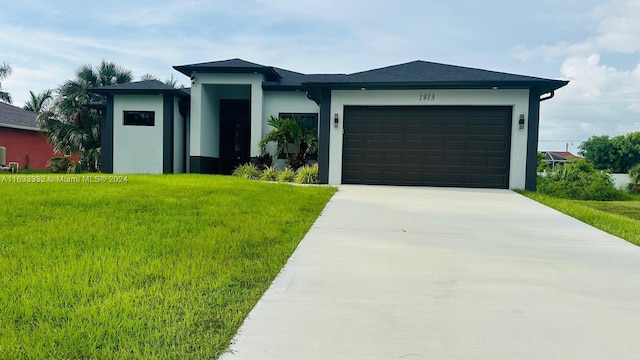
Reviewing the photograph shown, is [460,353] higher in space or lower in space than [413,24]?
lower

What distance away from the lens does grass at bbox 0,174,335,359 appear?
91.6 inches

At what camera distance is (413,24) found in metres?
14.8

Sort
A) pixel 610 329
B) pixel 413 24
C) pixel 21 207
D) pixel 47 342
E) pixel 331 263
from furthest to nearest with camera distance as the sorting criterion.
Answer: pixel 413 24, pixel 21 207, pixel 331 263, pixel 610 329, pixel 47 342

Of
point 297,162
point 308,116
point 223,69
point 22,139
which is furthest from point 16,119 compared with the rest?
point 297,162

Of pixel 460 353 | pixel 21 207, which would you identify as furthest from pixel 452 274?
pixel 21 207

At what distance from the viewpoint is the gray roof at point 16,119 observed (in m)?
22.4

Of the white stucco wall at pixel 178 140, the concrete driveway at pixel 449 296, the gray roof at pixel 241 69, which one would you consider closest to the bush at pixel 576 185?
the gray roof at pixel 241 69

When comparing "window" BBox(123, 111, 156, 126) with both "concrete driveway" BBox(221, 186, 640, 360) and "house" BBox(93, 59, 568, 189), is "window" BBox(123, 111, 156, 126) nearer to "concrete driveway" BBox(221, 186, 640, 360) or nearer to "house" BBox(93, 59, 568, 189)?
"house" BBox(93, 59, 568, 189)

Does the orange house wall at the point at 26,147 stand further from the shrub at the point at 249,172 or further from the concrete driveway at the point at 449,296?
the concrete driveway at the point at 449,296

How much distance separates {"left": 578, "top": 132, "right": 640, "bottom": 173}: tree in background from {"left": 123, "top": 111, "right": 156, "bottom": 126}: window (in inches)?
1726

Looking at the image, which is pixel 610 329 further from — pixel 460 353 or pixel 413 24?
pixel 413 24

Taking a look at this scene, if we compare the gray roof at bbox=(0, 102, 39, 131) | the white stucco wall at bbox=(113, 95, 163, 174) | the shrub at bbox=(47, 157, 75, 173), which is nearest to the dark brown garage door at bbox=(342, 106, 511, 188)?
the white stucco wall at bbox=(113, 95, 163, 174)

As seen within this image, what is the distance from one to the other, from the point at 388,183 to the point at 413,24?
6703 millimetres

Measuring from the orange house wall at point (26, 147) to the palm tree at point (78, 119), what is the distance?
5.31 metres
